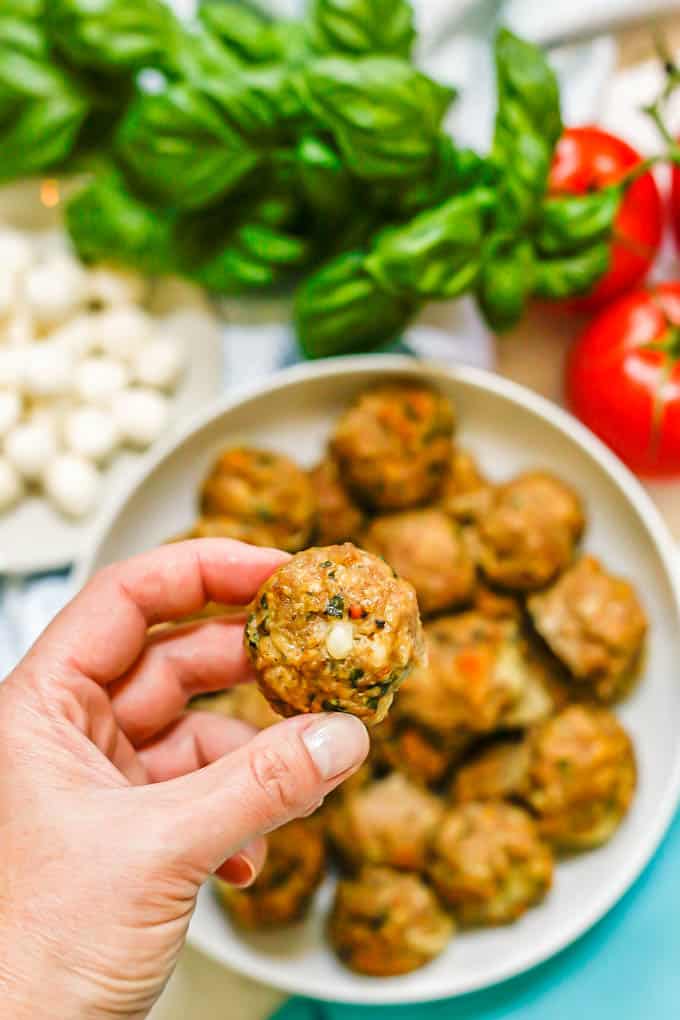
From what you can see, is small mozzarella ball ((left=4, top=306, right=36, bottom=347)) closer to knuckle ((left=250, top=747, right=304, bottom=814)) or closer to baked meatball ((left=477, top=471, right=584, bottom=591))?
baked meatball ((left=477, top=471, right=584, bottom=591))

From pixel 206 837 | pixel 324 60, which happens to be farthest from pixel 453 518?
pixel 206 837

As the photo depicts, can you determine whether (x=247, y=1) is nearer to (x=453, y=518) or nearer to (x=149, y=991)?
(x=453, y=518)

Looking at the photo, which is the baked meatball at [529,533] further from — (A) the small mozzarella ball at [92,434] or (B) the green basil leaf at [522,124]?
(A) the small mozzarella ball at [92,434]

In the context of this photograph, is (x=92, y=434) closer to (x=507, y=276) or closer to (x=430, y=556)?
(x=430, y=556)

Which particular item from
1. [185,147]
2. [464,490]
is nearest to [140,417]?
[185,147]

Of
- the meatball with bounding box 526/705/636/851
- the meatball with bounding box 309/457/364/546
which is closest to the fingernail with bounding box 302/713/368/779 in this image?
the meatball with bounding box 526/705/636/851

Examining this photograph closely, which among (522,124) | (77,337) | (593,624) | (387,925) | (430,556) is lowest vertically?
(387,925)
